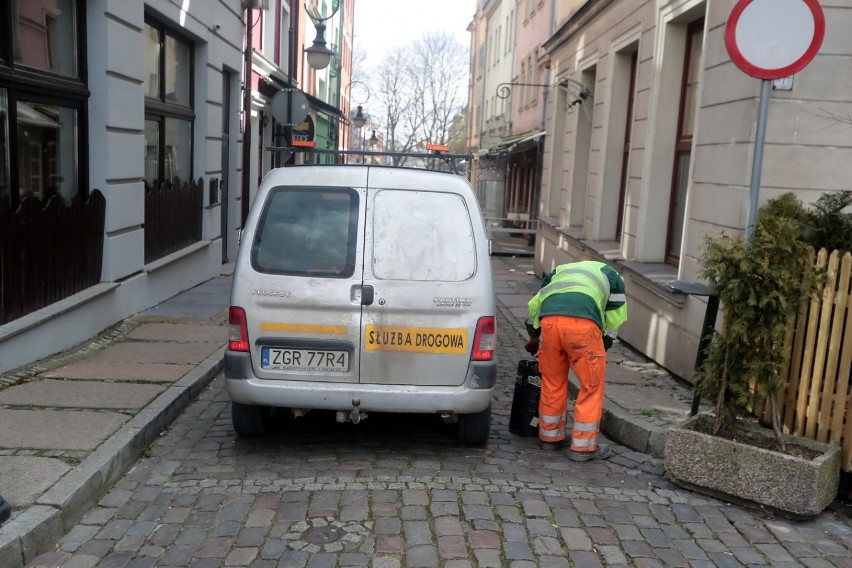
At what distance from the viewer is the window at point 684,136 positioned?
844 cm

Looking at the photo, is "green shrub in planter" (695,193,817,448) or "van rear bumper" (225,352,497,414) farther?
"van rear bumper" (225,352,497,414)

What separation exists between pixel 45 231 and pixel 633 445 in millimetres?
5085

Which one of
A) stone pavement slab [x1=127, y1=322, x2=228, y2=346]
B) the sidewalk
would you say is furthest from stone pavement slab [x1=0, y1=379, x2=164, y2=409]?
stone pavement slab [x1=127, y1=322, x2=228, y2=346]

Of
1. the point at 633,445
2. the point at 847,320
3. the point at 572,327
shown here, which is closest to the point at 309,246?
the point at 572,327

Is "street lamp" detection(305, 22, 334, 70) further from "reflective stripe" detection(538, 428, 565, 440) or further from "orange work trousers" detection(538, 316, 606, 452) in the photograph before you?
"reflective stripe" detection(538, 428, 565, 440)

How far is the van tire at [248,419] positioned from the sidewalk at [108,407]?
578 millimetres

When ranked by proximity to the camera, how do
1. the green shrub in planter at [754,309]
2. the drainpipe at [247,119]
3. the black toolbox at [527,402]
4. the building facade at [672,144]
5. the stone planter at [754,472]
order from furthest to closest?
the drainpipe at [247,119], the building facade at [672,144], the black toolbox at [527,402], the green shrub in planter at [754,309], the stone planter at [754,472]

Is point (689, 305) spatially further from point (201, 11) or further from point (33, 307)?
point (201, 11)

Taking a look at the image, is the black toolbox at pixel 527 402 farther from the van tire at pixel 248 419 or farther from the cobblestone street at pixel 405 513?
the van tire at pixel 248 419

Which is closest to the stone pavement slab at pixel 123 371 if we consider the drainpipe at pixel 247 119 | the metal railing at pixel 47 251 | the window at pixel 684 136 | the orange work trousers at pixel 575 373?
the metal railing at pixel 47 251

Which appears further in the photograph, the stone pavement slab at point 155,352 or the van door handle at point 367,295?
the stone pavement slab at point 155,352

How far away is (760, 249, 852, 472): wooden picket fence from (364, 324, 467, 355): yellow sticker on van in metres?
2.05

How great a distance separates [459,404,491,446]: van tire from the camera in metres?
5.49

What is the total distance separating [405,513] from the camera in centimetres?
444
